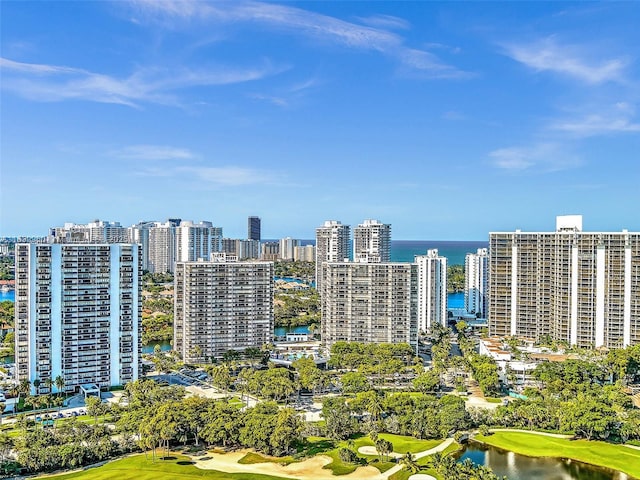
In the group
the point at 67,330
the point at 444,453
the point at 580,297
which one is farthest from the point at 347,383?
the point at 580,297

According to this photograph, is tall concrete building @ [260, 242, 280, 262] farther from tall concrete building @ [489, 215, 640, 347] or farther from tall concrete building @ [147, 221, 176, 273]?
tall concrete building @ [489, 215, 640, 347]

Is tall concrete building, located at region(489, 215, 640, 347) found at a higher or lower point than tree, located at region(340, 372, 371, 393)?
higher

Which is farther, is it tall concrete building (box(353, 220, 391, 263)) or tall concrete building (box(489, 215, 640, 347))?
tall concrete building (box(353, 220, 391, 263))

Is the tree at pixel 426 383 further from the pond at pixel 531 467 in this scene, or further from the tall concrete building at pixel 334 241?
the tall concrete building at pixel 334 241

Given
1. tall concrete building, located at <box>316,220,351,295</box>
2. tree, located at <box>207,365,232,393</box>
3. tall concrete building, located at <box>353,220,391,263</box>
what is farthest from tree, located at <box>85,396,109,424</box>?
tall concrete building, located at <box>316,220,351,295</box>

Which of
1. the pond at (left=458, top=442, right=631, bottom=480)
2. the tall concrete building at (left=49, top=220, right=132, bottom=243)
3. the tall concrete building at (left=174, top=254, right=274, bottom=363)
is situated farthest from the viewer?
the tall concrete building at (left=49, top=220, right=132, bottom=243)

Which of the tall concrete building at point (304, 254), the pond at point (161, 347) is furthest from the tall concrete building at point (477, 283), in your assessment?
the tall concrete building at point (304, 254)

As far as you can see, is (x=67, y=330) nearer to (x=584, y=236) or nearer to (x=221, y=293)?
(x=221, y=293)
